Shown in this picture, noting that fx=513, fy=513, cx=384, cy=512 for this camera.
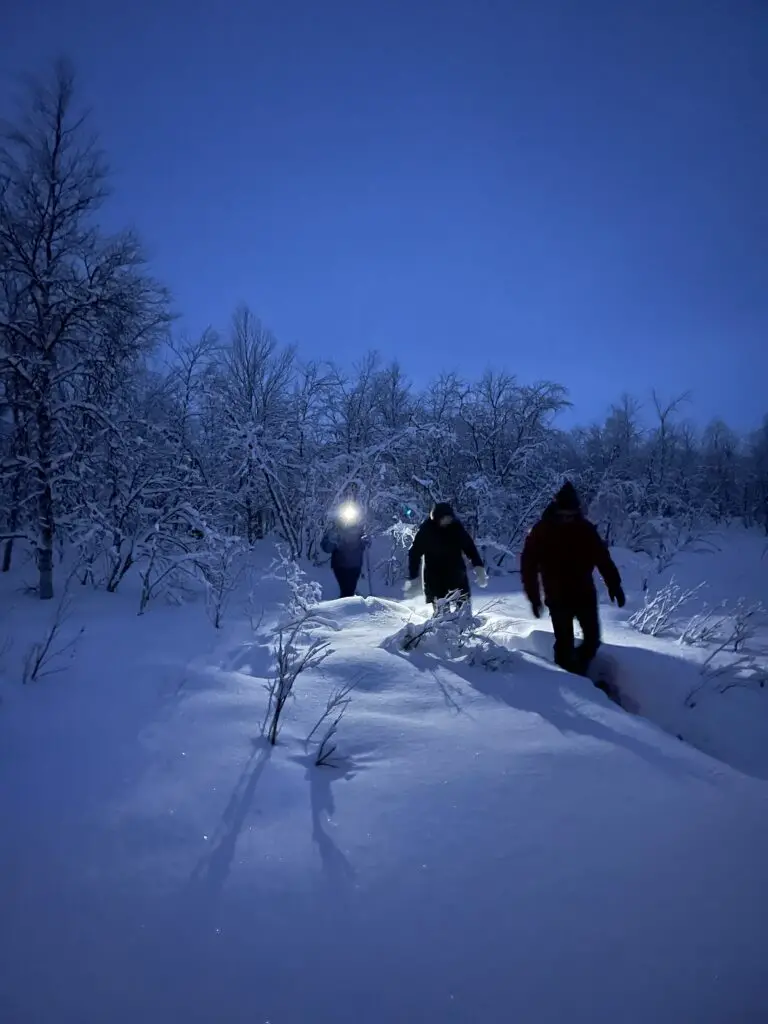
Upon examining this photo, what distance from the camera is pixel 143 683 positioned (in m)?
3.46

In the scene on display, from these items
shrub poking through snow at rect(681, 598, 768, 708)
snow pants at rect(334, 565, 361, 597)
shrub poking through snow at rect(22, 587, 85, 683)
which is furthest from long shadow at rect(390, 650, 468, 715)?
snow pants at rect(334, 565, 361, 597)

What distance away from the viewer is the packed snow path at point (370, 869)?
4.64 ft

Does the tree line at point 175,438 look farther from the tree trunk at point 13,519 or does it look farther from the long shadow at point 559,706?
the long shadow at point 559,706

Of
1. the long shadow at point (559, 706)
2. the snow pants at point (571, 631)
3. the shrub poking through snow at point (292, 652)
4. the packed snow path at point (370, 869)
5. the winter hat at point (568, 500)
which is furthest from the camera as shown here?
the winter hat at point (568, 500)

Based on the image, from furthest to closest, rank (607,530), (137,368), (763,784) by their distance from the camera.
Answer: (607,530) → (137,368) → (763,784)

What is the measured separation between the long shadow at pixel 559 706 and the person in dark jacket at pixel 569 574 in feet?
2.51

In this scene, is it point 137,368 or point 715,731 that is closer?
point 715,731

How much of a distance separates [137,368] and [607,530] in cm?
2036

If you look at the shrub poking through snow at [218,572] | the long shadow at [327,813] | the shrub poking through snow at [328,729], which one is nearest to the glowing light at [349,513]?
the shrub poking through snow at [218,572]

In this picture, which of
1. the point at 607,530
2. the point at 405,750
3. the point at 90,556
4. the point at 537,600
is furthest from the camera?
the point at 607,530

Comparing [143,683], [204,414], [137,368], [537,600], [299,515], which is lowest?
[143,683]

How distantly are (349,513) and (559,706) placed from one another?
9264 millimetres

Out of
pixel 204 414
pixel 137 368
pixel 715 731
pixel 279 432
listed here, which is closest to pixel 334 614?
pixel 715 731

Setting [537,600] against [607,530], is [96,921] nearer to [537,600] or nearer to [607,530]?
[537,600]
